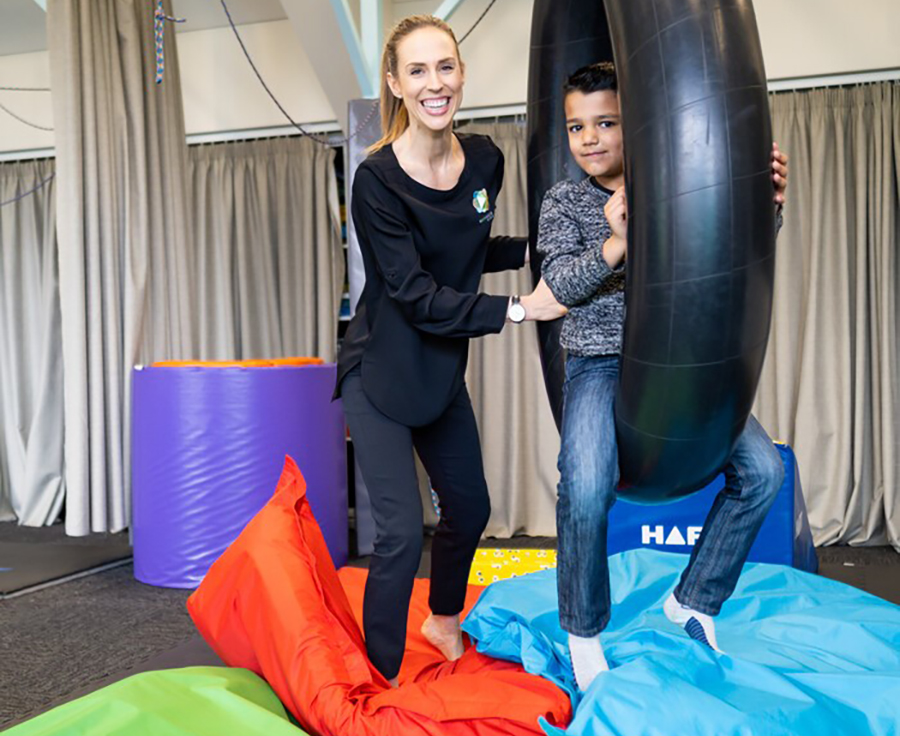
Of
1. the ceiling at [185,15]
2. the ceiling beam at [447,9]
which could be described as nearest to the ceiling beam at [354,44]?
the ceiling beam at [447,9]

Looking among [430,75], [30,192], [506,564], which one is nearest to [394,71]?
[430,75]

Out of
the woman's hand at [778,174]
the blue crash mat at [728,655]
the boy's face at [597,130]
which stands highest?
the boy's face at [597,130]

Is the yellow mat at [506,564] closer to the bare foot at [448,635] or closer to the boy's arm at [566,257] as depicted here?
the bare foot at [448,635]

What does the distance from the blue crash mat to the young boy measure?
0.10 metres

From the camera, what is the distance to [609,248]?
1372 millimetres

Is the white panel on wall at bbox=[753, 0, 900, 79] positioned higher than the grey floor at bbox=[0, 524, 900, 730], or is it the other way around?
the white panel on wall at bbox=[753, 0, 900, 79]

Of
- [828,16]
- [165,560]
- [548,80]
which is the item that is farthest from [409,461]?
[828,16]

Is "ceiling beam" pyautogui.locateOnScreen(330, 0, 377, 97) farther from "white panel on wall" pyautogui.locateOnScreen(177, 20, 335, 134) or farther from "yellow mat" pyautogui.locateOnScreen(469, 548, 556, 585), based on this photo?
"yellow mat" pyautogui.locateOnScreen(469, 548, 556, 585)

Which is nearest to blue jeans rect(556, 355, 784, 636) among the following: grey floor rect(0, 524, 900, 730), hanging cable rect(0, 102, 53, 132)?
grey floor rect(0, 524, 900, 730)

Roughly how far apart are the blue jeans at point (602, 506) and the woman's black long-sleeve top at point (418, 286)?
22 centimetres

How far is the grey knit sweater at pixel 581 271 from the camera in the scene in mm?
1430

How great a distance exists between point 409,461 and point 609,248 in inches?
23.4

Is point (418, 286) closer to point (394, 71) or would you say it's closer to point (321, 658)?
point (394, 71)

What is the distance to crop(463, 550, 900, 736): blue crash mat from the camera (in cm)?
131
